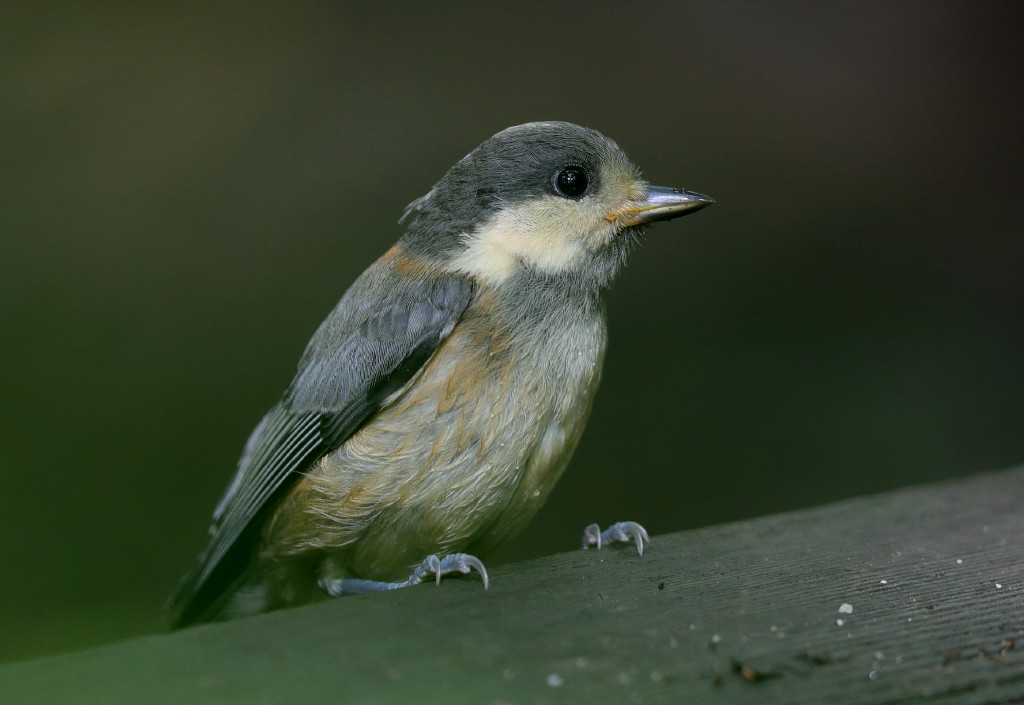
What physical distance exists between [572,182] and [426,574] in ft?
3.53

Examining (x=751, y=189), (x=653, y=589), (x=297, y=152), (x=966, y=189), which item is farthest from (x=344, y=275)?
(x=966, y=189)

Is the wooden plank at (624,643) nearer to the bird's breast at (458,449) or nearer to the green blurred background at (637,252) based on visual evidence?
the bird's breast at (458,449)

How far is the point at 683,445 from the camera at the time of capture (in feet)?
15.3

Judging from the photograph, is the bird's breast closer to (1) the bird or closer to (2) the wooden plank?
(1) the bird

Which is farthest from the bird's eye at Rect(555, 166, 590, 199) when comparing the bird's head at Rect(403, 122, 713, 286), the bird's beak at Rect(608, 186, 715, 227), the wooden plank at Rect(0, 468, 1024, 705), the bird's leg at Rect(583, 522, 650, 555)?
the wooden plank at Rect(0, 468, 1024, 705)

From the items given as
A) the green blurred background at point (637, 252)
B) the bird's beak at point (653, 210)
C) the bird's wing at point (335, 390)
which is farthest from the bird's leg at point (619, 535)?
the green blurred background at point (637, 252)

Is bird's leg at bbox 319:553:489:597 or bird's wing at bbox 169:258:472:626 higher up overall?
bird's wing at bbox 169:258:472:626

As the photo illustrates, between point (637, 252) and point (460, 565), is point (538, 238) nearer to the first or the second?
point (460, 565)

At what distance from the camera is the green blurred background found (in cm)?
368

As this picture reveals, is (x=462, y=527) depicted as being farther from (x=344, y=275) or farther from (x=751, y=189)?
Answer: (x=751, y=189)

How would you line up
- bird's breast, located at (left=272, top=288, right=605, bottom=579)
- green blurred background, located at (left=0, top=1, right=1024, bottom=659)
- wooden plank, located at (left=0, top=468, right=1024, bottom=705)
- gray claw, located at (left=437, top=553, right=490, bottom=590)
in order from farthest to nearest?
green blurred background, located at (left=0, top=1, right=1024, bottom=659) → bird's breast, located at (left=272, top=288, right=605, bottom=579) → gray claw, located at (left=437, top=553, right=490, bottom=590) → wooden plank, located at (left=0, top=468, right=1024, bottom=705)

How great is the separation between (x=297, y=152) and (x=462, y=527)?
2.25 metres

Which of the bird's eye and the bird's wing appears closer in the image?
the bird's wing

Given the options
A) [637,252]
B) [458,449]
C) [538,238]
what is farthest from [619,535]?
[637,252]
